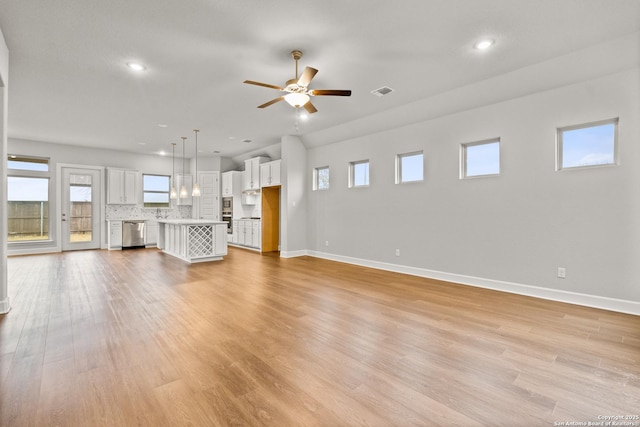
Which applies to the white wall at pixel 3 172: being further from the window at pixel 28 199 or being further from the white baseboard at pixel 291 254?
the window at pixel 28 199

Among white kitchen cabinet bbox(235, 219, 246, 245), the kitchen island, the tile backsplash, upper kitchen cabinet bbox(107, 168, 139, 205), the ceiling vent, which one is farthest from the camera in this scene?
white kitchen cabinet bbox(235, 219, 246, 245)

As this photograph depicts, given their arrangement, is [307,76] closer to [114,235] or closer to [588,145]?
[588,145]

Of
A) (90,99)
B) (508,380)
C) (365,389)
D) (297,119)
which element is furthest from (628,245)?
(90,99)

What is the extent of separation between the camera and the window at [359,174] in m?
6.42

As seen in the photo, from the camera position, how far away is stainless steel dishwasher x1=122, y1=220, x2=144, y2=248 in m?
8.67

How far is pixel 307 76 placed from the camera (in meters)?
3.07

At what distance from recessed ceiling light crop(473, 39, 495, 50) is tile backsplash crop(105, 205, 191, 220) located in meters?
9.76

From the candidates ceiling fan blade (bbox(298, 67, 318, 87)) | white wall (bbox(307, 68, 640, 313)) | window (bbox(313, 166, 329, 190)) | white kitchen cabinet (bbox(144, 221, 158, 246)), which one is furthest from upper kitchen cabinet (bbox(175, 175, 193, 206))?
ceiling fan blade (bbox(298, 67, 318, 87))

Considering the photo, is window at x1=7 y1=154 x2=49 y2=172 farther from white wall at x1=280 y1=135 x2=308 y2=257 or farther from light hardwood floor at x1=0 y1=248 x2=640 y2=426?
white wall at x1=280 y1=135 x2=308 y2=257

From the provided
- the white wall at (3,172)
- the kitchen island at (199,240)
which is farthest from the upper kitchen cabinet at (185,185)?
the white wall at (3,172)

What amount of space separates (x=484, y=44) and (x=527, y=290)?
3309 mm

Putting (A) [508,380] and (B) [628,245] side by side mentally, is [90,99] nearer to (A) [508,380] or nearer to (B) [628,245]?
(A) [508,380]

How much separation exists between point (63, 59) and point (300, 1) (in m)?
3.17

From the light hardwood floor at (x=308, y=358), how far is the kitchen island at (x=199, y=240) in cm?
219
